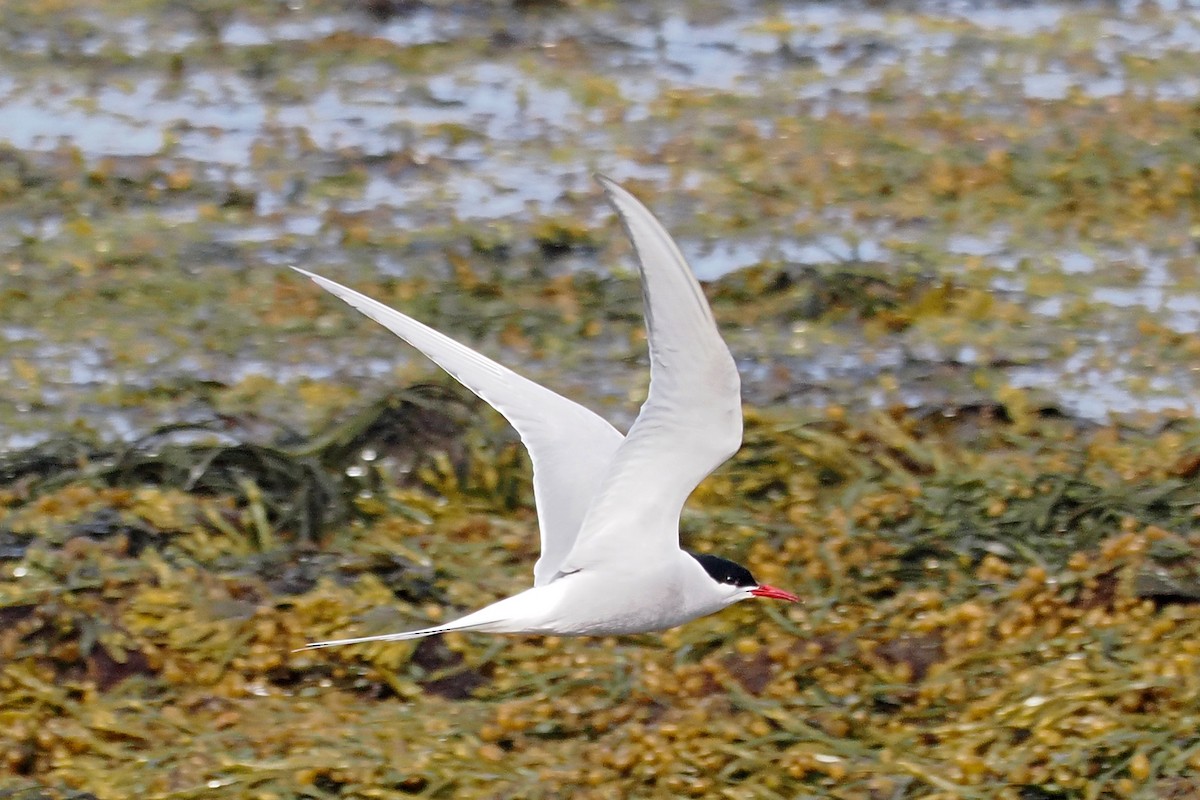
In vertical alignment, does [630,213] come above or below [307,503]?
above

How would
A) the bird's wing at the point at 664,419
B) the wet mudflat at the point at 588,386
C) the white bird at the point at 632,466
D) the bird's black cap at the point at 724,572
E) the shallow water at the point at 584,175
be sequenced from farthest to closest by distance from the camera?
the shallow water at the point at 584,175, the wet mudflat at the point at 588,386, the bird's black cap at the point at 724,572, the white bird at the point at 632,466, the bird's wing at the point at 664,419

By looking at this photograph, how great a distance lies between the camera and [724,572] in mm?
4539

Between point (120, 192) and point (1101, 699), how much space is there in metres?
5.23

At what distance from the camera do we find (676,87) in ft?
33.0

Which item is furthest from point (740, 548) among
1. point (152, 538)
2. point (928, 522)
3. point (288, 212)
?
point (288, 212)

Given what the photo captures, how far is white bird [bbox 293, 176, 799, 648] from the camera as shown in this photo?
11.8 feet

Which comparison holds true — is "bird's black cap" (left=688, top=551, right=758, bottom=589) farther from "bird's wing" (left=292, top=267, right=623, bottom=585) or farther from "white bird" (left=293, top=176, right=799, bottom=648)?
"bird's wing" (left=292, top=267, right=623, bottom=585)

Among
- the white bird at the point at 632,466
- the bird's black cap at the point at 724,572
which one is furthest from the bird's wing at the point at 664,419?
the bird's black cap at the point at 724,572

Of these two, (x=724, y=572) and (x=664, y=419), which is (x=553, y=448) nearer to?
(x=724, y=572)

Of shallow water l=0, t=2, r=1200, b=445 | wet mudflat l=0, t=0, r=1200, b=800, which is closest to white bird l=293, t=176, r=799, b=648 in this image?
wet mudflat l=0, t=0, r=1200, b=800

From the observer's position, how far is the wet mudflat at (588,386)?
5086mm

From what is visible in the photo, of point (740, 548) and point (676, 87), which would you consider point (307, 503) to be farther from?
point (676, 87)

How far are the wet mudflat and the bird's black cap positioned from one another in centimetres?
56

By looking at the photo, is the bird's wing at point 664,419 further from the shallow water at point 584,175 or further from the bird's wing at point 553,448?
the shallow water at point 584,175
